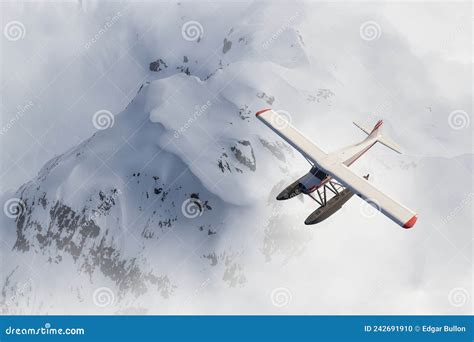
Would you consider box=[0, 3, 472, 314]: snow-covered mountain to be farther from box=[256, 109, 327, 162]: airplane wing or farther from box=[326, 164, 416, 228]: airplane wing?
box=[326, 164, 416, 228]: airplane wing

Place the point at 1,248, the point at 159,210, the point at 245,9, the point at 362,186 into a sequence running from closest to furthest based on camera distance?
the point at 362,186 < the point at 159,210 < the point at 1,248 < the point at 245,9

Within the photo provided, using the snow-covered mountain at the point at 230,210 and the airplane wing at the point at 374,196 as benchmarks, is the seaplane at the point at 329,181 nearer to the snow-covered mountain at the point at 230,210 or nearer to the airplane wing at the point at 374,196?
the airplane wing at the point at 374,196

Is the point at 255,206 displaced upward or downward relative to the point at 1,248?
upward

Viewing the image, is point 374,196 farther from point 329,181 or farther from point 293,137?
point 293,137

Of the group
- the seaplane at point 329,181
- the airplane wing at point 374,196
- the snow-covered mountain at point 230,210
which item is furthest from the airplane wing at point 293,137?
the snow-covered mountain at point 230,210

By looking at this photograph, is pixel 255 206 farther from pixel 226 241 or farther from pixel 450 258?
pixel 450 258

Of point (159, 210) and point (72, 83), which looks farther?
point (72, 83)

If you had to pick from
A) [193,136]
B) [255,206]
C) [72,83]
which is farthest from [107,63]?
[255,206]
